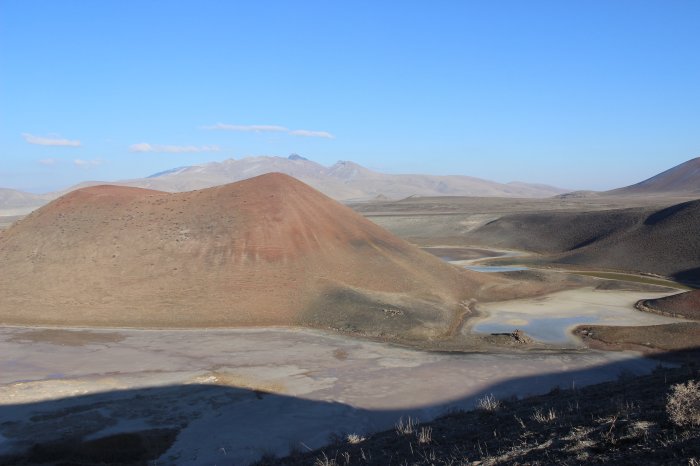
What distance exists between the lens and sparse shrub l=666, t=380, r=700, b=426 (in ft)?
24.6

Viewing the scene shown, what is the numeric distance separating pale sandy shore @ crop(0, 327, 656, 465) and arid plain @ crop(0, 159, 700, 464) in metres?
0.09

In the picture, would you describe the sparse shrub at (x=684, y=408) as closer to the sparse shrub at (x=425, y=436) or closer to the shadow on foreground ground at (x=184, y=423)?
the sparse shrub at (x=425, y=436)

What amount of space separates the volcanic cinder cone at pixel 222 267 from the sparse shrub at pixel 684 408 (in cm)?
1979

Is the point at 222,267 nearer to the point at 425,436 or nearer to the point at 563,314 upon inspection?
the point at 563,314

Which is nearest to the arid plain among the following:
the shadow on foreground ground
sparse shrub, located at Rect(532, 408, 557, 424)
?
the shadow on foreground ground

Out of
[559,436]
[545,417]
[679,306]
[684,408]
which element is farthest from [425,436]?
[679,306]

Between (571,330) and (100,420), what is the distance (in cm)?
2198

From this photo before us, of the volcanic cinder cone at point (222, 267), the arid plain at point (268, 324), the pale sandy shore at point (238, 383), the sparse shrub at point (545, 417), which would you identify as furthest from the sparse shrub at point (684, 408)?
the volcanic cinder cone at point (222, 267)

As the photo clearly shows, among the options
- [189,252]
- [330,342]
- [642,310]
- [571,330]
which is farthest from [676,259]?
[189,252]

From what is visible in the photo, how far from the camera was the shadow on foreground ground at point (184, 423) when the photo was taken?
14.5 metres

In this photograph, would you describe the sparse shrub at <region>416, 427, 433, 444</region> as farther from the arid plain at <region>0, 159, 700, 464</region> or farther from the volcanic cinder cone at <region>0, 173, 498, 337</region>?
the volcanic cinder cone at <region>0, 173, 498, 337</region>

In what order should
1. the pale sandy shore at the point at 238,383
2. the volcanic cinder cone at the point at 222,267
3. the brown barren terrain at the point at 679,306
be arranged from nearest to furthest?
the pale sandy shore at the point at 238,383
the volcanic cinder cone at the point at 222,267
the brown barren terrain at the point at 679,306

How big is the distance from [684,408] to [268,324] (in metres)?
23.4

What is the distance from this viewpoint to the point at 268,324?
29.4 m
